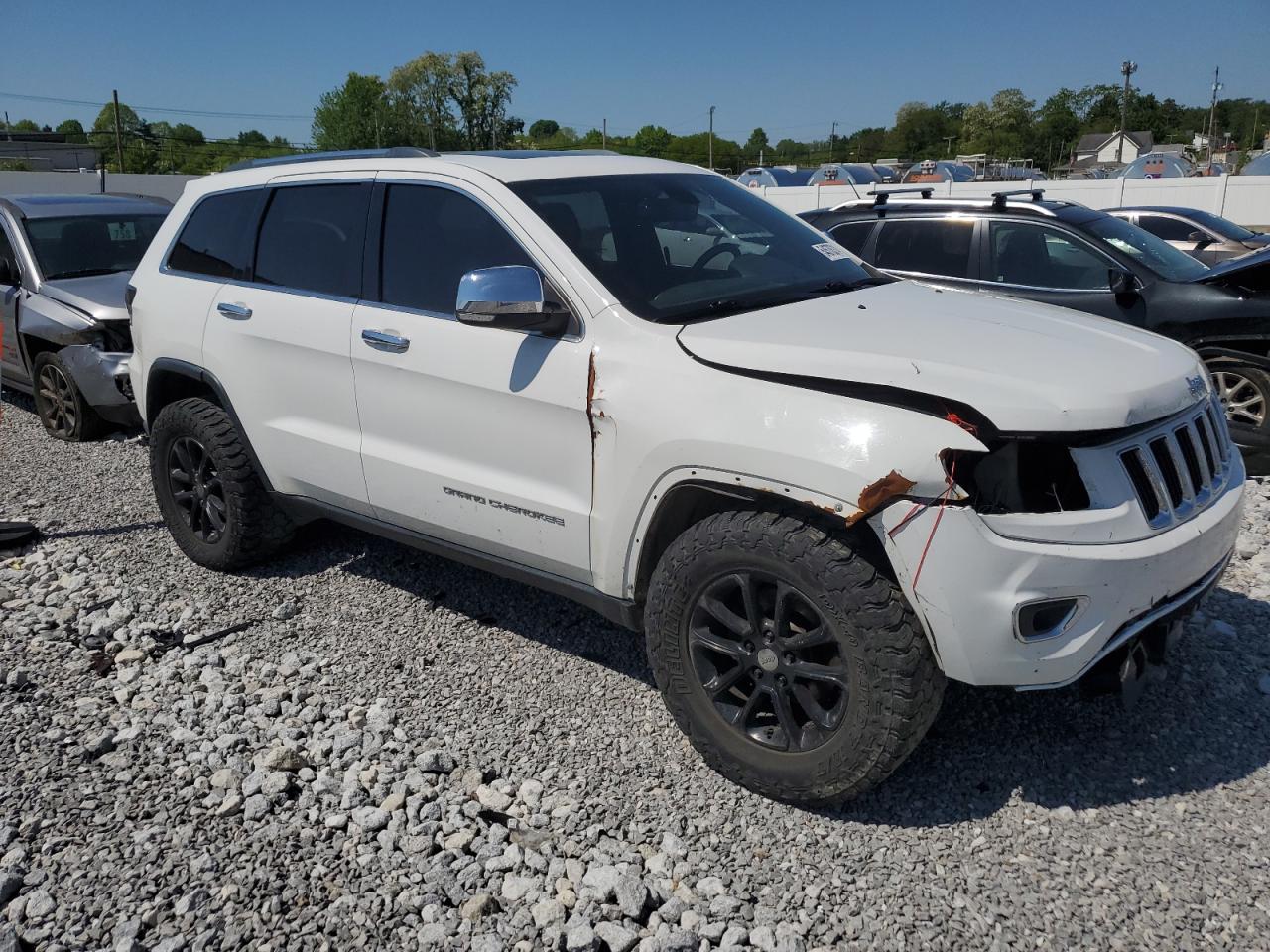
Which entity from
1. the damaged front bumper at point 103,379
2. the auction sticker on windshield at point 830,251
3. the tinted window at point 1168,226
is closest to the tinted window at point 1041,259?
the auction sticker on windshield at point 830,251

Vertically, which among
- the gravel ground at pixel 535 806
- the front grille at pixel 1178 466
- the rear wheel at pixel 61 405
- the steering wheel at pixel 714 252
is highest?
the steering wheel at pixel 714 252

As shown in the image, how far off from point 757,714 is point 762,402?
98cm

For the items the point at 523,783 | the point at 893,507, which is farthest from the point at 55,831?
the point at 893,507

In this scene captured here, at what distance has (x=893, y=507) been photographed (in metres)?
2.52

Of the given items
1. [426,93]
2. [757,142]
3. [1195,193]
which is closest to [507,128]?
[426,93]

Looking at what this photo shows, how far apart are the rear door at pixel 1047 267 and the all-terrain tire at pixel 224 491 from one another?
5249 millimetres

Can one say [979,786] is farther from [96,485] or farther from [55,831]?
[96,485]

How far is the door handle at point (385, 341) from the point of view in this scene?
3.64m

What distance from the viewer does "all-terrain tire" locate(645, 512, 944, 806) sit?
2.63m

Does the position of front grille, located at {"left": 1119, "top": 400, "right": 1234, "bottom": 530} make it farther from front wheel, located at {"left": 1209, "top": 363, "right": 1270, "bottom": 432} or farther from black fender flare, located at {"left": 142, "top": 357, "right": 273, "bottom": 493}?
front wheel, located at {"left": 1209, "top": 363, "right": 1270, "bottom": 432}

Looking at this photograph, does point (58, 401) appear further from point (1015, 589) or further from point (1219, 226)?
point (1219, 226)

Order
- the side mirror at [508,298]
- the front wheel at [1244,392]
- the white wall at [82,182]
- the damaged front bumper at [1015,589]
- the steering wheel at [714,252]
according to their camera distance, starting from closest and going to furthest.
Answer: the damaged front bumper at [1015,589] → the side mirror at [508,298] → the steering wheel at [714,252] → the front wheel at [1244,392] → the white wall at [82,182]

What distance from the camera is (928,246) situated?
7574mm

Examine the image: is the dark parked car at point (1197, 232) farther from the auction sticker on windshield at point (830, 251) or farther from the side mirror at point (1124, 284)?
the auction sticker on windshield at point (830, 251)
